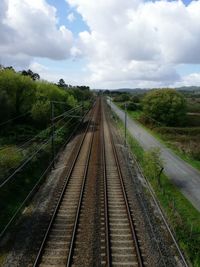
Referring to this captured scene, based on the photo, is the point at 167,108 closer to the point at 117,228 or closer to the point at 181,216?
the point at 181,216

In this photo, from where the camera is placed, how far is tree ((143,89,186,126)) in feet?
272

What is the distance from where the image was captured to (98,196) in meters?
27.8

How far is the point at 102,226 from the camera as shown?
21969 mm

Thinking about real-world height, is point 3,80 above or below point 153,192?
above

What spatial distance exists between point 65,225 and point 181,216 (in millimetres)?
8007

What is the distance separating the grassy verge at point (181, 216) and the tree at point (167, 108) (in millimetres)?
49914

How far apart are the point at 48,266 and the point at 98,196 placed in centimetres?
1099

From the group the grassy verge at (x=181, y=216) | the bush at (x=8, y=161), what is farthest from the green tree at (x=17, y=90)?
the grassy verge at (x=181, y=216)

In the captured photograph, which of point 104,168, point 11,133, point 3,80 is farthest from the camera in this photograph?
point 3,80

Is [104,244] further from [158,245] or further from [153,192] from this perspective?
[153,192]

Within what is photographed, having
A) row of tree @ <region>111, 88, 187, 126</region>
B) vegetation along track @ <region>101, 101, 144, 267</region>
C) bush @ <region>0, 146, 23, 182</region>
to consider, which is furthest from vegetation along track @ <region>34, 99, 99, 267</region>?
row of tree @ <region>111, 88, 187, 126</region>

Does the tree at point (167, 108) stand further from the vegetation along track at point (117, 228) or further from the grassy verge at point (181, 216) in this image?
the vegetation along track at point (117, 228)

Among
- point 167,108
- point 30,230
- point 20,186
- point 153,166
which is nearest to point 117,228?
point 30,230

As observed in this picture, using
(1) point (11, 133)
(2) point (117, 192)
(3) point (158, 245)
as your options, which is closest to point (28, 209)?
(2) point (117, 192)
